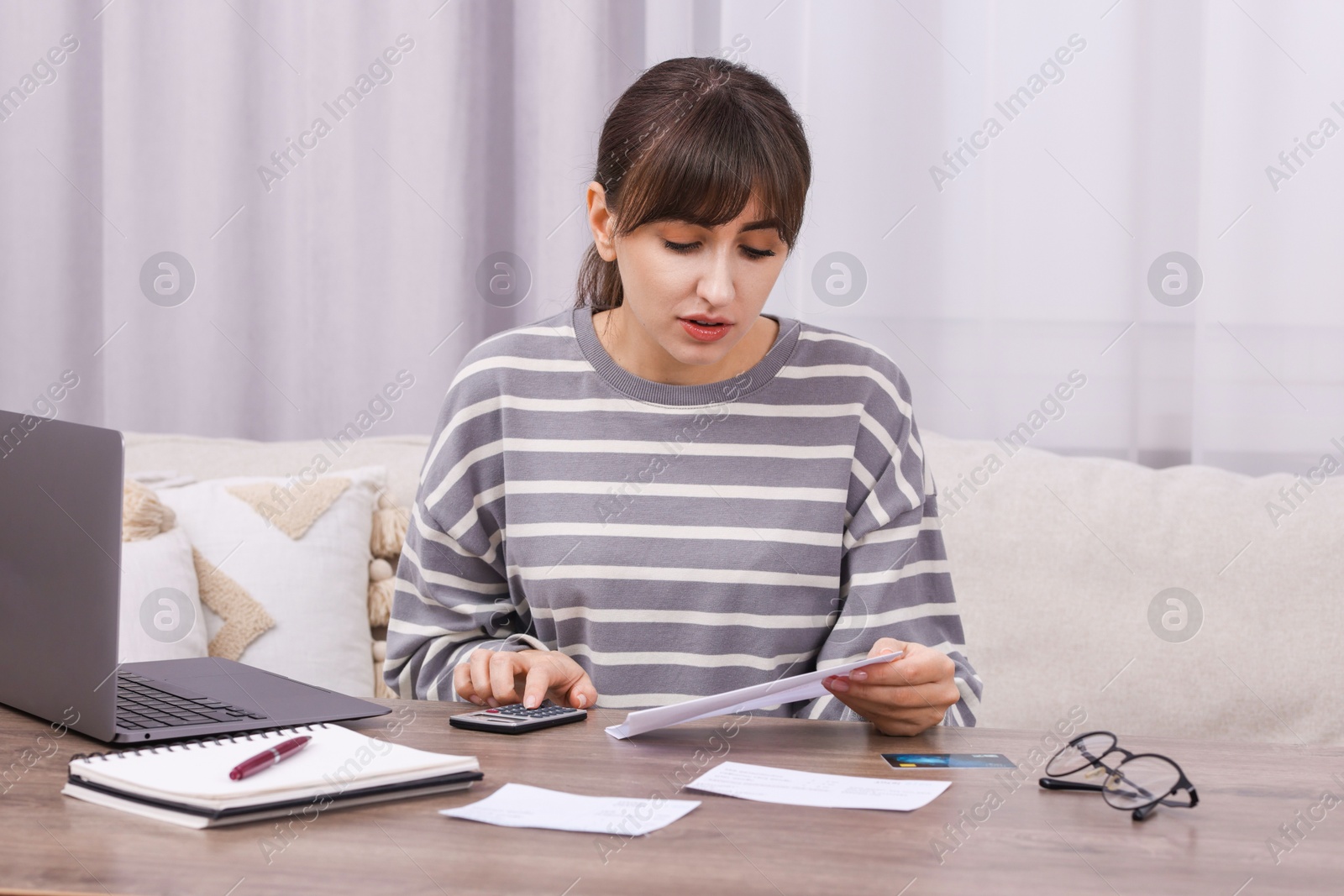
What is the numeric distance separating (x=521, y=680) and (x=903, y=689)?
354 mm

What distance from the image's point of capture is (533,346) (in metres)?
1.32

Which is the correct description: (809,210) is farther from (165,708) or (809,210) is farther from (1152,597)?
(165,708)

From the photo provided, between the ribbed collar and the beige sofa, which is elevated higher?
the ribbed collar

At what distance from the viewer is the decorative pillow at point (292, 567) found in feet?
5.50

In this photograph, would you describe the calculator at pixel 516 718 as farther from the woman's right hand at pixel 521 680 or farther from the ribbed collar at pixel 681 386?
the ribbed collar at pixel 681 386

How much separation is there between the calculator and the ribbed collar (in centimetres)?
39

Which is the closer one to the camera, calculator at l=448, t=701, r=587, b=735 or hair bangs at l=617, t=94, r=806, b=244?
calculator at l=448, t=701, r=587, b=735

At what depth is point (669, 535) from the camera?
48.6 inches

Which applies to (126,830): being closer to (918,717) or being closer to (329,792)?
(329,792)

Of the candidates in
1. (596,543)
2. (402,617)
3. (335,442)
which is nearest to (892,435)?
(596,543)

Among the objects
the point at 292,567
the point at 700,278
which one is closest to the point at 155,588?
the point at 292,567

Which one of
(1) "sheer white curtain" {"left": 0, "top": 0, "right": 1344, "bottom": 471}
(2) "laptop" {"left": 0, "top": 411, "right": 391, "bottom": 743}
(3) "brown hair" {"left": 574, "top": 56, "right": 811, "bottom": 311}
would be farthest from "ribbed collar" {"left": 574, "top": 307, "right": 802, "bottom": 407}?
(1) "sheer white curtain" {"left": 0, "top": 0, "right": 1344, "bottom": 471}

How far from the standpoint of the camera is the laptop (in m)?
0.81

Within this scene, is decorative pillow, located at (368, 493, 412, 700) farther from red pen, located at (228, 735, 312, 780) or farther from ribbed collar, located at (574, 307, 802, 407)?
red pen, located at (228, 735, 312, 780)
